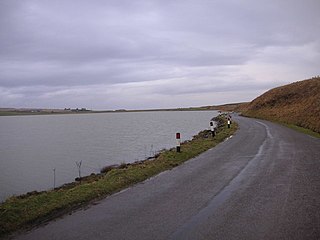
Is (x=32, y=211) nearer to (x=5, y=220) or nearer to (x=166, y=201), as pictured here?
(x=5, y=220)

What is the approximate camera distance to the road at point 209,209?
621cm

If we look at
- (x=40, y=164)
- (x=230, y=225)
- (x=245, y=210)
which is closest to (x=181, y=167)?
(x=245, y=210)

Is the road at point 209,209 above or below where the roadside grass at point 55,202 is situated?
above

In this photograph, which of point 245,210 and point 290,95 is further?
point 290,95

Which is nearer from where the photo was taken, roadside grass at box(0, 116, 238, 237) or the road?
the road

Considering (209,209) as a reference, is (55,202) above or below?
below

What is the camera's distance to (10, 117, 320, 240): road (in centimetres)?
621

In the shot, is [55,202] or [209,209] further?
[55,202]

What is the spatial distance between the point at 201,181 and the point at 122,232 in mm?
4759

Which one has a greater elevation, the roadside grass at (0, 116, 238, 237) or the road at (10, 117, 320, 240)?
the road at (10, 117, 320, 240)

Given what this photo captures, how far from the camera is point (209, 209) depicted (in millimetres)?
7617

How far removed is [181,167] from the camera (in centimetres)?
1388

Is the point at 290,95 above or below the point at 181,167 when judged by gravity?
above

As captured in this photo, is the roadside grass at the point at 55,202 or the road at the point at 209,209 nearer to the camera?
the road at the point at 209,209
